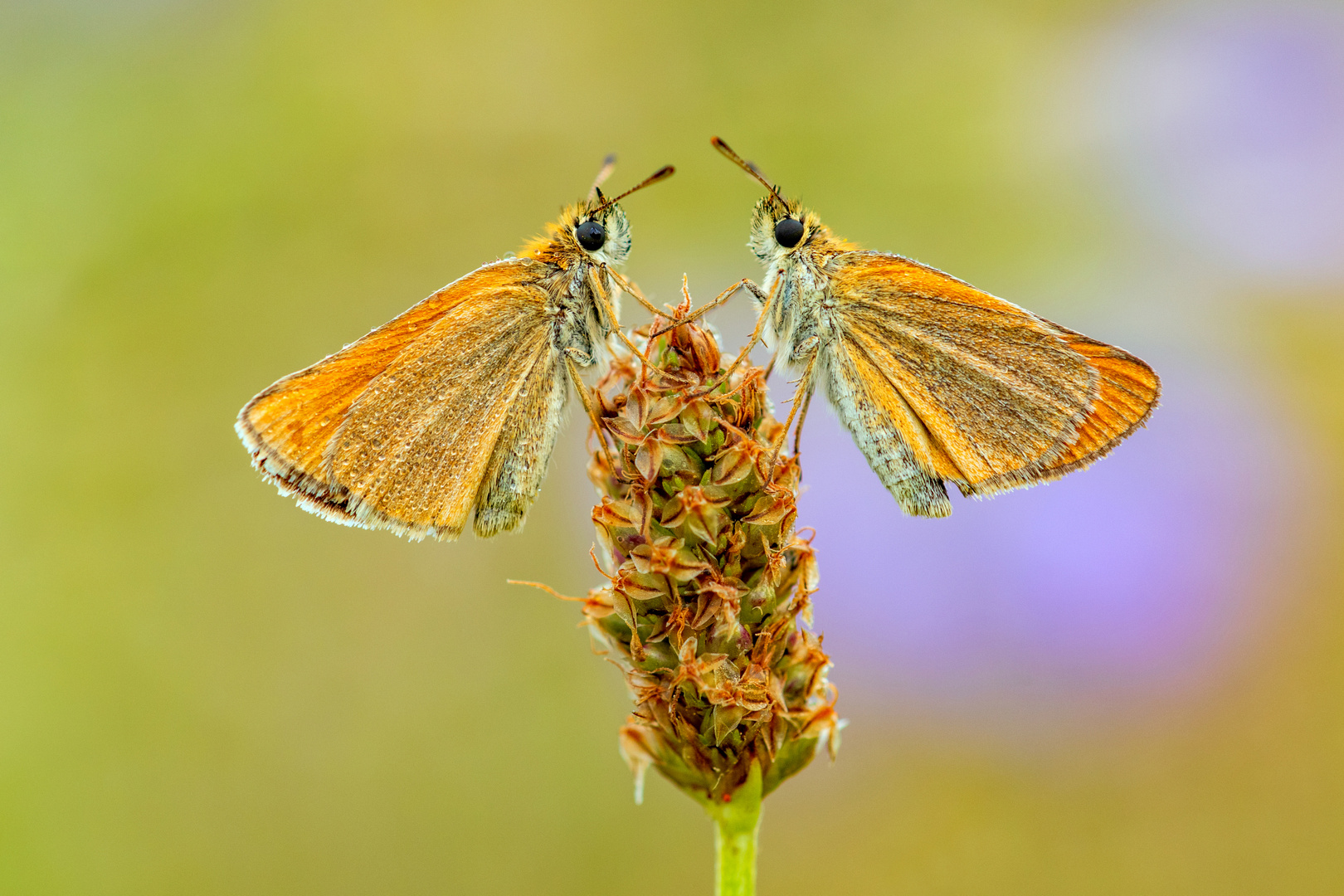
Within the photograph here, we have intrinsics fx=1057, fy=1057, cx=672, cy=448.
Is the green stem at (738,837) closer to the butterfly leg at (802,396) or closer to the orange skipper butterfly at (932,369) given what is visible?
the butterfly leg at (802,396)

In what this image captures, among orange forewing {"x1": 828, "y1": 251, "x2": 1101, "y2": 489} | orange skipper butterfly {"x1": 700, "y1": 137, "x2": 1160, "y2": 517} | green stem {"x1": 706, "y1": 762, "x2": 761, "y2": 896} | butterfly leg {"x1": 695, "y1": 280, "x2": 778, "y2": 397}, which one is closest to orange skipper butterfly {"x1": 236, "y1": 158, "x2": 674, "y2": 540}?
butterfly leg {"x1": 695, "y1": 280, "x2": 778, "y2": 397}

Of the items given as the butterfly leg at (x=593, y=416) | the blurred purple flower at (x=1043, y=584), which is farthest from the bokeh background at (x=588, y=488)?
the butterfly leg at (x=593, y=416)

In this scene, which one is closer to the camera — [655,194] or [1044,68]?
[655,194]

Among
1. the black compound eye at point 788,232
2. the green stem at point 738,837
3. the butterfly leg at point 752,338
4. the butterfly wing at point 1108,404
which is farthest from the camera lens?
the black compound eye at point 788,232

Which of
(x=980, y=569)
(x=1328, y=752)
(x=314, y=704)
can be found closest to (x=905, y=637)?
(x=980, y=569)

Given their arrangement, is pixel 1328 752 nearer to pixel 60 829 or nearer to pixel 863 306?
pixel 863 306

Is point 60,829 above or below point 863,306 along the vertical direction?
below

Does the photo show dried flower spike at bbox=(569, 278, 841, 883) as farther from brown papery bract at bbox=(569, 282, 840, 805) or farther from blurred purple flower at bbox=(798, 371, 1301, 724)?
blurred purple flower at bbox=(798, 371, 1301, 724)
